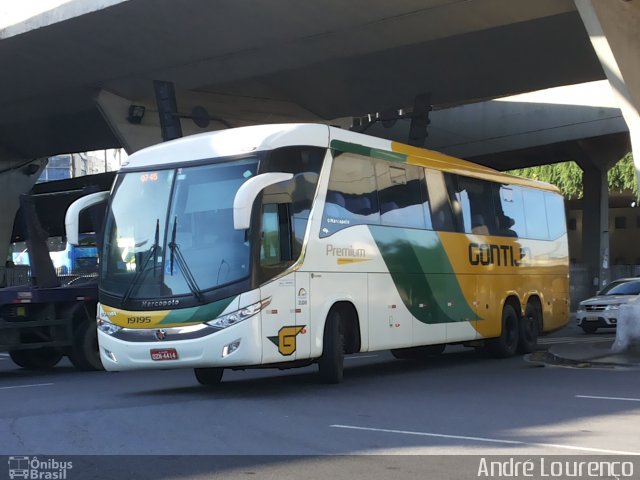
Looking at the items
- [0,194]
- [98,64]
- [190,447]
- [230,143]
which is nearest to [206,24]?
[98,64]

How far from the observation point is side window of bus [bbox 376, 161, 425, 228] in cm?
1484

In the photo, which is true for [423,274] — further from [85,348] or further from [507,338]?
[85,348]

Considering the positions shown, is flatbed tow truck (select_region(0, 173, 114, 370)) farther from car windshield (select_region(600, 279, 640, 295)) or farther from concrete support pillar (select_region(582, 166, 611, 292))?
concrete support pillar (select_region(582, 166, 611, 292))

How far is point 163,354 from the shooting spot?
39.3 feet

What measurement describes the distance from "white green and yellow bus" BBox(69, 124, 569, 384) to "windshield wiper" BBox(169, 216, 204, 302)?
0.6 inches

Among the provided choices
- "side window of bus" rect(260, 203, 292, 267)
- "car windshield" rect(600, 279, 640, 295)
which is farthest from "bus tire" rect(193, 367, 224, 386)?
"car windshield" rect(600, 279, 640, 295)

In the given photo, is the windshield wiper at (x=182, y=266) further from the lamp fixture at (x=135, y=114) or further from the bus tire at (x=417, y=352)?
the lamp fixture at (x=135, y=114)

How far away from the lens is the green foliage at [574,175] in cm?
4909

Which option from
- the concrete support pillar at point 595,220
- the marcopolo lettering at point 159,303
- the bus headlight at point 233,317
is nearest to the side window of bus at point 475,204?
the bus headlight at point 233,317

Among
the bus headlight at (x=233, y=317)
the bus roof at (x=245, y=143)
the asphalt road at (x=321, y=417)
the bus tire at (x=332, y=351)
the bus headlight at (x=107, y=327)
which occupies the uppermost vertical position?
the bus roof at (x=245, y=143)

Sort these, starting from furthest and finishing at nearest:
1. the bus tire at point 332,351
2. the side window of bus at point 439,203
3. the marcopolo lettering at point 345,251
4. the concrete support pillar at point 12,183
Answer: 1. the concrete support pillar at point 12,183
2. the side window of bus at point 439,203
3. the marcopolo lettering at point 345,251
4. the bus tire at point 332,351

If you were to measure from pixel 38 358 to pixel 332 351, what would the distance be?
26.0ft

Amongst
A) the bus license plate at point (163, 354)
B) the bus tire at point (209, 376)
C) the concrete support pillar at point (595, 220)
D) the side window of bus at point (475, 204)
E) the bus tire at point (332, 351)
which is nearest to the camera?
the bus license plate at point (163, 354)

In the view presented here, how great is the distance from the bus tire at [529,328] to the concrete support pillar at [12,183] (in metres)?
32.7
